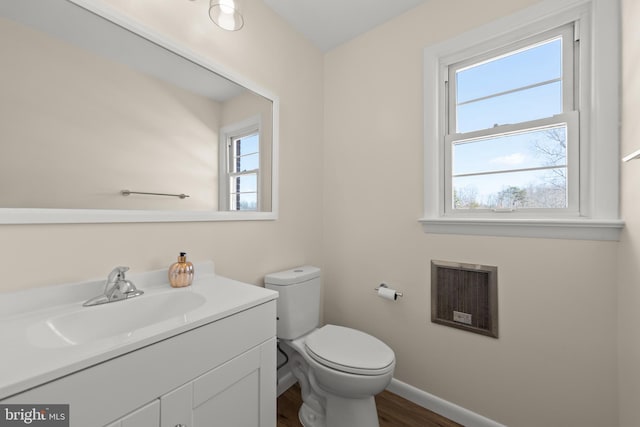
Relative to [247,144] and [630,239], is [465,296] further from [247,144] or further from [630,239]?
[247,144]

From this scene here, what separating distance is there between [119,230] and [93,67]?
0.60m

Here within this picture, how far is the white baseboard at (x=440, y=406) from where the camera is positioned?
4.51 ft

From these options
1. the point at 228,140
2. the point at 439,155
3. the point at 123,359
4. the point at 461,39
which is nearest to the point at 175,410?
the point at 123,359

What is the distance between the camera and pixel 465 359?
1.44 m

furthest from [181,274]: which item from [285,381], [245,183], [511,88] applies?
[511,88]

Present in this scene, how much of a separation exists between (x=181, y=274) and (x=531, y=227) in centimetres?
163

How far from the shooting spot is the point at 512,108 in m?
1.38

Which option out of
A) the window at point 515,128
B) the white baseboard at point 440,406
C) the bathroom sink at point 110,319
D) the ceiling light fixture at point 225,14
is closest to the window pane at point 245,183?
the bathroom sink at point 110,319

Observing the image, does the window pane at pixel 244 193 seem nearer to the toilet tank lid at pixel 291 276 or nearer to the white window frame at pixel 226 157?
the white window frame at pixel 226 157

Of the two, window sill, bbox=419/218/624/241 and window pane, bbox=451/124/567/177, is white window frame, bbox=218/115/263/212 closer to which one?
window sill, bbox=419/218/624/241

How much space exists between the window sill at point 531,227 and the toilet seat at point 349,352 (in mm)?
737

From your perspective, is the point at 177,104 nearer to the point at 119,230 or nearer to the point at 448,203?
the point at 119,230

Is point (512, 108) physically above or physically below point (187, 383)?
above

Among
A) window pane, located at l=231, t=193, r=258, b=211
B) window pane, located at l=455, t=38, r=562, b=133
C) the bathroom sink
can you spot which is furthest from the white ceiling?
the bathroom sink
